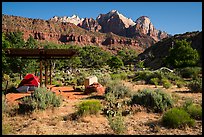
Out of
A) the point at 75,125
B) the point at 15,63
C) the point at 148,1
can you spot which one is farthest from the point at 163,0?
the point at 15,63

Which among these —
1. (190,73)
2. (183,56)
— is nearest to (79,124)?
(190,73)

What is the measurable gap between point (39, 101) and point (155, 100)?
4.58 meters

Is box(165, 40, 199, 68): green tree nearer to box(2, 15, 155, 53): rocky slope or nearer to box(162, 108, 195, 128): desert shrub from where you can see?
box(162, 108, 195, 128): desert shrub

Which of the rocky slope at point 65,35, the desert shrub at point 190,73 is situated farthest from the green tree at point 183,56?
the rocky slope at point 65,35

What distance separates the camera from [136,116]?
31.1 ft

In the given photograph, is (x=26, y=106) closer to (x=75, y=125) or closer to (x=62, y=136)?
(x=75, y=125)

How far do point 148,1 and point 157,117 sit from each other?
18.1 ft

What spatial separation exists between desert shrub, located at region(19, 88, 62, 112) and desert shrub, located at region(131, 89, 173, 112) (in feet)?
11.1

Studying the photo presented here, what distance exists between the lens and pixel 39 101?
10.5 m

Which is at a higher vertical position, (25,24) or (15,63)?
(25,24)

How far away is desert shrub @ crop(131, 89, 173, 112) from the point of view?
10238 millimetres

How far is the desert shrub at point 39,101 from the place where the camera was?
10.2 metres

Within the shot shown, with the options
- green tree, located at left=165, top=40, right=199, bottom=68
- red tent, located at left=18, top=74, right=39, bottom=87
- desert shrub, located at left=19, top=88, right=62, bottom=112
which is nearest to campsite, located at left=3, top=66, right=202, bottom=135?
desert shrub, located at left=19, top=88, right=62, bottom=112

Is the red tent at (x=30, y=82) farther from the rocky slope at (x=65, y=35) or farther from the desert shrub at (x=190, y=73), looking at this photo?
the rocky slope at (x=65, y=35)
